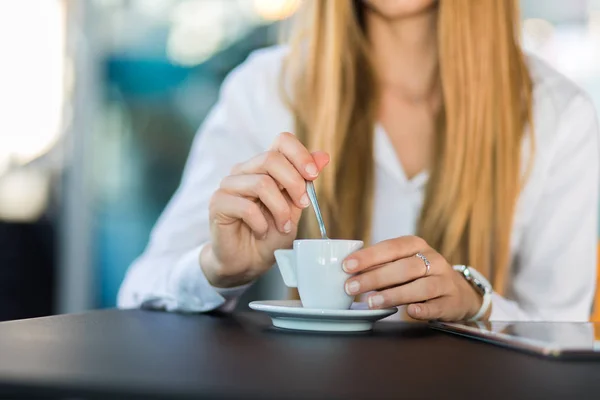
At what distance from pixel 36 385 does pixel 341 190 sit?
3.54ft

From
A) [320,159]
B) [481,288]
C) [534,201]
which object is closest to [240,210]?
[320,159]

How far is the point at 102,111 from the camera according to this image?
11.8ft

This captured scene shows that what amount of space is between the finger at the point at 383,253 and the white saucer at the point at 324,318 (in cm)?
6

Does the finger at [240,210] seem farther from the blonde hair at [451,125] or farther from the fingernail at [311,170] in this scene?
the blonde hair at [451,125]

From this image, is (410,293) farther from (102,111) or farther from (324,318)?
(102,111)

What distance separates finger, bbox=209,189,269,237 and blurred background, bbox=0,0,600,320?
8.19 ft

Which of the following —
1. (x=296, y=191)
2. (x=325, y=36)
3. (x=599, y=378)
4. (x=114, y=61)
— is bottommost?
(x=599, y=378)

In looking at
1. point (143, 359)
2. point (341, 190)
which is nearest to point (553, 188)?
point (341, 190)

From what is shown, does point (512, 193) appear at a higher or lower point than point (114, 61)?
lower

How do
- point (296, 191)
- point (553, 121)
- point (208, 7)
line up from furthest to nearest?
point (208, 7) → point (553, 121) → point (296, 191)

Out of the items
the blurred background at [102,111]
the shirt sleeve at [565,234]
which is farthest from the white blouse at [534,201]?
the blurred background at [102,111]

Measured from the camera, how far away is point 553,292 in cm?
148

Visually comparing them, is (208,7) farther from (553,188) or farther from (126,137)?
(553,188)

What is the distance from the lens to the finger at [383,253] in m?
0.84
